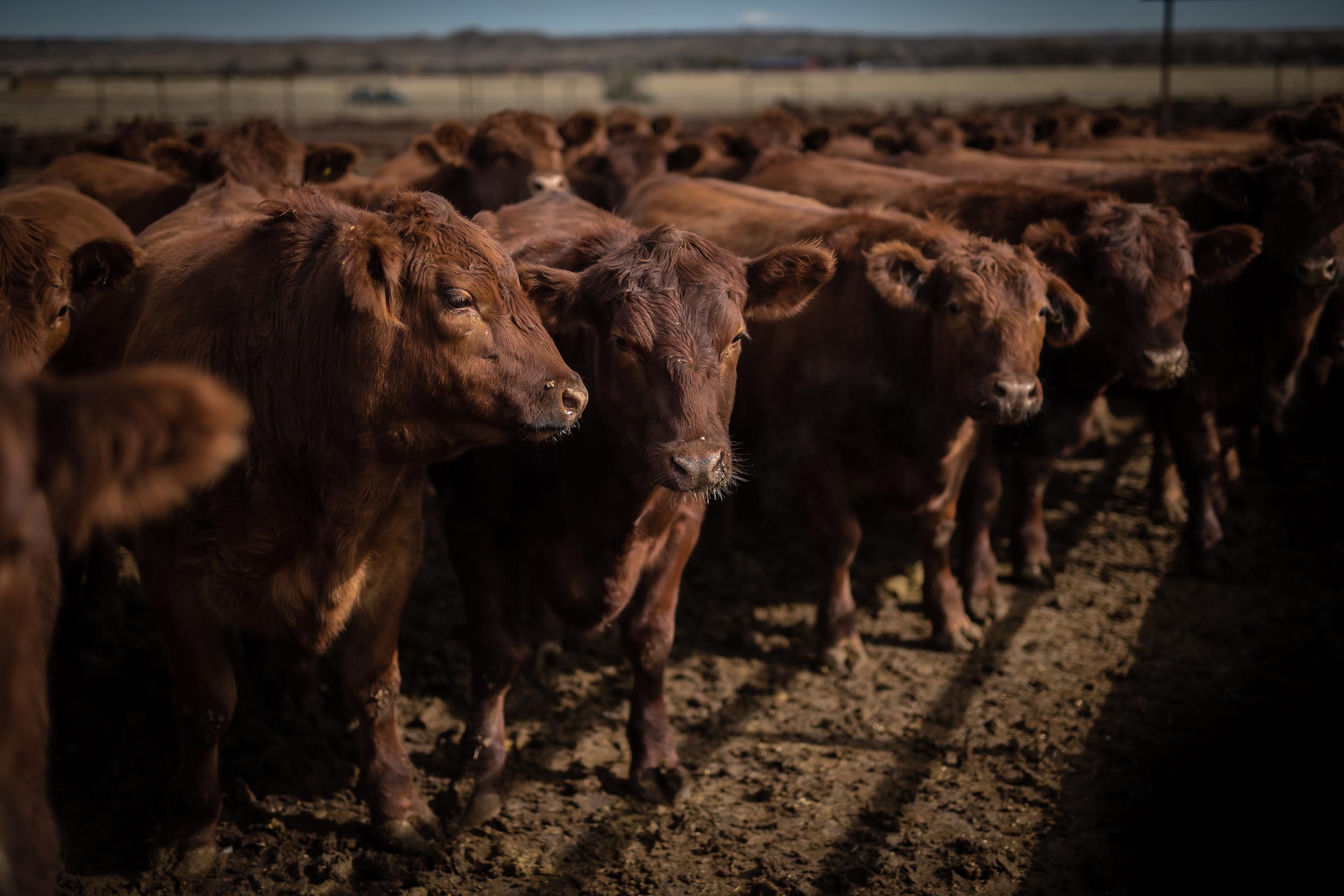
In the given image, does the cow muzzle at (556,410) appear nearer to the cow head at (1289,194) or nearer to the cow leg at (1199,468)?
the cow leg at (1199,468)

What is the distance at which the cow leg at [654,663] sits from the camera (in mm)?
4250

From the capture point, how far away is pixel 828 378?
5.27 meters

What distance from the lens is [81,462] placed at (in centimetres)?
165

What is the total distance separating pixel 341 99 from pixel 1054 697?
7110cm

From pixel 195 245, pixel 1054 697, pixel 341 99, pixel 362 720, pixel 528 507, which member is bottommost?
pixel 1054 697

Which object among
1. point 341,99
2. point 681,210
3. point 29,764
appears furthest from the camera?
point 341,99

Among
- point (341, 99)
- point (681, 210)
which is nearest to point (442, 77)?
point (341, 99)

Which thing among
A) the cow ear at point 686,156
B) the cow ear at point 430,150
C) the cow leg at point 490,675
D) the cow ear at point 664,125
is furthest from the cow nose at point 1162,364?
the cow ear at point 664,125

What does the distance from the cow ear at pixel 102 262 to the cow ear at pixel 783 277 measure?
7.99ft

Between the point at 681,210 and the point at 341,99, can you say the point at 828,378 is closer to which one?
the point at 681,210

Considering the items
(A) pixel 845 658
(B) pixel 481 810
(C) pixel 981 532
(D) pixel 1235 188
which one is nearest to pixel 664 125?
(D) pixel 1235 188

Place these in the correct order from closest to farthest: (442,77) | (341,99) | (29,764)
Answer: (29,764) < (341,99) < (442,77)

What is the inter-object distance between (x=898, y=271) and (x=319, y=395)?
279cm

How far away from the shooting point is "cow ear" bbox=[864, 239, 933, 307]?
4.79 metres
